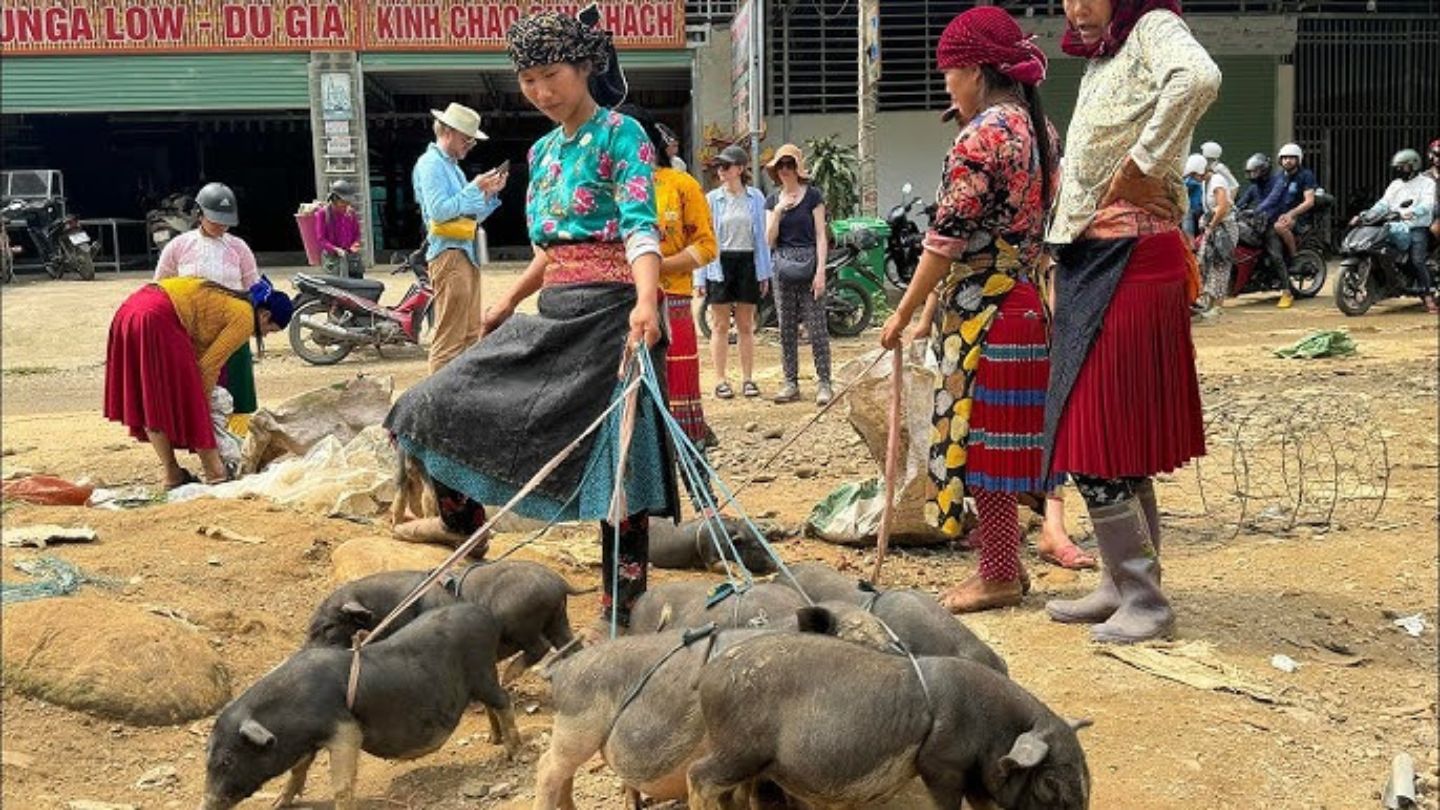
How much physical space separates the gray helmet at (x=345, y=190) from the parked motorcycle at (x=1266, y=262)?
11873mm

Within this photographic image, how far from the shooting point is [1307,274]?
50.1 feet

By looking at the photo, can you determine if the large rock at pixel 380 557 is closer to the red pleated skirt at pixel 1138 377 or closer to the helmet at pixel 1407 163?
the red pleated skirt at pixel 1138 377

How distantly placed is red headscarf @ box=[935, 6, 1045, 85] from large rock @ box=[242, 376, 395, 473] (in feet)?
12.6

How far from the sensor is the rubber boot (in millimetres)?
3949

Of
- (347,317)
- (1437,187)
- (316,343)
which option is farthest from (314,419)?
(1437,187)

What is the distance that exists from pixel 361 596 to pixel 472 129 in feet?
13.2

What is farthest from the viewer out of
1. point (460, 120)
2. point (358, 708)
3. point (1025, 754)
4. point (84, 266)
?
point (84, 266)

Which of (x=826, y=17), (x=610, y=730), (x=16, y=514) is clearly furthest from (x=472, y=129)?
(x=826, y=17)

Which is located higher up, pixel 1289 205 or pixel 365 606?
pixel 1289 205

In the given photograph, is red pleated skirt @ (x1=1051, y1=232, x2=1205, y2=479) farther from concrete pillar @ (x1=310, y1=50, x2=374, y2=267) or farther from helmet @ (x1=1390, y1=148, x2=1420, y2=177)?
concrete pillar @ (x1=310, y1=50, x2=374, y2=267)

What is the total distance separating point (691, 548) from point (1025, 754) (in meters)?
2.85

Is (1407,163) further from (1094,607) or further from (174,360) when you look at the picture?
(174,360)

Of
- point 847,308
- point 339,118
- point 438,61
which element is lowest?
point 847,308

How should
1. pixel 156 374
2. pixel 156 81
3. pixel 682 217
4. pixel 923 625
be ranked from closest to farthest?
pixel 923 625
pixel 682 217
pixel 156 374
pixel 156 81
